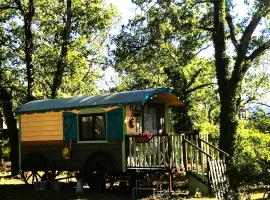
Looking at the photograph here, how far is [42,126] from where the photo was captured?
1759 centimetres

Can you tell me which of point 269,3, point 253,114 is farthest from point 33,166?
point 253,114

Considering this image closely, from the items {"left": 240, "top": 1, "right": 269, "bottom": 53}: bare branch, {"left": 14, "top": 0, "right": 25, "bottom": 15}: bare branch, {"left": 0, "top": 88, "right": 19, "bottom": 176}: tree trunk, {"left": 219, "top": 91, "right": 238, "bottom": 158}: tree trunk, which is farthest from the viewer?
{"left": 14, "top": 0, "right": 25, "bottom": 15}: bare branch

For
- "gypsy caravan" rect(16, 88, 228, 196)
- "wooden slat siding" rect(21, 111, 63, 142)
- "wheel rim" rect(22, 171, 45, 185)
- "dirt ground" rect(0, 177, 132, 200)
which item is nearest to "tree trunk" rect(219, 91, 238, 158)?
"gypsy caravan" rect(16, 88, 228, 196)

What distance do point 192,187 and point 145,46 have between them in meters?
8.06

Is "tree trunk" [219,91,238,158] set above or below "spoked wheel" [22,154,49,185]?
above

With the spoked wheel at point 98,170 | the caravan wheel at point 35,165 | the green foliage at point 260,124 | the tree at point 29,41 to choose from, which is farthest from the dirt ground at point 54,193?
the green foliage at point 260,124

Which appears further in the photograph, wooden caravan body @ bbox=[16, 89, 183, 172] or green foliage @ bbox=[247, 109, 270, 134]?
green foliage @ bbox=[247, 109, 270, 134]

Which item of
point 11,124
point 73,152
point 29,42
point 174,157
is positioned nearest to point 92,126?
point 73,152

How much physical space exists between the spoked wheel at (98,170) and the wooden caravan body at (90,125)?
7cm

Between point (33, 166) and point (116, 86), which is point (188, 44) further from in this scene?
point (116, 86)

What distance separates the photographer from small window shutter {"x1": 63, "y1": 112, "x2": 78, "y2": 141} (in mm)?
16562

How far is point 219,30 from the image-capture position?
20.4 meters

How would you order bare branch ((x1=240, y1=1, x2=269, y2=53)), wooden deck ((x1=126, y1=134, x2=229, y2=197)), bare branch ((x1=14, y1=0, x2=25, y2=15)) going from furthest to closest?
bare branch ((x1=14, y1=0, x2=25, y2=15)) < bare branch ((x1=240, y1=1, x2=269, y2=53)) < wooden deck ((x1=126, y1=134, x2=229, y2=197))

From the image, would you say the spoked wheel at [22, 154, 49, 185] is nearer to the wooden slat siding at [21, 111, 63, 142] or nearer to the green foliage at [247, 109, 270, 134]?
the wooden slat siding at [21, 111, 63, 142]
